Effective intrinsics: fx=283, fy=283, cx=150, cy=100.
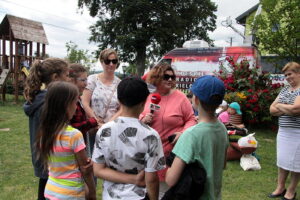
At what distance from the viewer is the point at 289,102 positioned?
12.2 ft

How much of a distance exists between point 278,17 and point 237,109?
3619 millimetres

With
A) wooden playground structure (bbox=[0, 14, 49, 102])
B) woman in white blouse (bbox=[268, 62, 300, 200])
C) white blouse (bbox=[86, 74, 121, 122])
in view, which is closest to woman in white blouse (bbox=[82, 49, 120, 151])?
white blouse (bbox=[86, 74, 121, 122])

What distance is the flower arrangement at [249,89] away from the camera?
884 centimetres

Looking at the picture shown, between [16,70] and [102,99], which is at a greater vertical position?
[16,70]

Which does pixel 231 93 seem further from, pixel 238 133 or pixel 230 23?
pixel 230 23

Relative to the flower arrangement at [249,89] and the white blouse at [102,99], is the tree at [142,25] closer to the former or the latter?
the flower arrangement at [249,89]

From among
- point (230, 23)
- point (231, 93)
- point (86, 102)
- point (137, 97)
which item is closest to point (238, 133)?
point (231, 93)

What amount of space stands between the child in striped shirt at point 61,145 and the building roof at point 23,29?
13809mm

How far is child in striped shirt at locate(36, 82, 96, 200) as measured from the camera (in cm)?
199

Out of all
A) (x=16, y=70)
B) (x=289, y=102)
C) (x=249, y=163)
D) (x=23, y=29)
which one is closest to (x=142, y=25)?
(x=23, y=29)

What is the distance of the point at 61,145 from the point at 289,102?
302cm

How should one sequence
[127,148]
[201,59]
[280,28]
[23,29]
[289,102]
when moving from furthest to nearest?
[23,29] → [201,59] → [280,28] → [289,102] → [127,148]

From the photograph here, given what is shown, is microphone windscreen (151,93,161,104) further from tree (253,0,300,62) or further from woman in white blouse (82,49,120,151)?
tree (253,0,300,62)

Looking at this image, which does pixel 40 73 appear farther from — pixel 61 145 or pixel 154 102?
pixel 154 102
